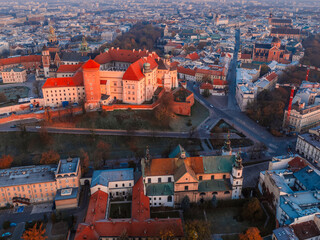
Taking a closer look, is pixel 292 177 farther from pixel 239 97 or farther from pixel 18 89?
pixel 18 89

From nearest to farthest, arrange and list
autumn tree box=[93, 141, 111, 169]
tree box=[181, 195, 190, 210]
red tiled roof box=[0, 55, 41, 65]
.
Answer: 1. tree box=[181, 195, 190, 210]
2. autumn tree box=[93, 141, 111, 169]
3. red tiled roof box=[0, 55, 41, 65]

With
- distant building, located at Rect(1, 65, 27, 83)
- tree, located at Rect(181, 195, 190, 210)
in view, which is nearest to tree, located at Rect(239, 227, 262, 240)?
tree, located at Rect(181, 195, 190, 210)

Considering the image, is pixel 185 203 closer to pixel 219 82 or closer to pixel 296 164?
pixel 296 164

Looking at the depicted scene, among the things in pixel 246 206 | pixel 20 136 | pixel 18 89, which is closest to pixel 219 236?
pixel 246 206

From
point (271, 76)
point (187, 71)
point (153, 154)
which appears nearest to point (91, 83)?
point (153, 154)

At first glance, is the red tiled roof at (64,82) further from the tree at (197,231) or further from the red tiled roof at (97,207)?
the tree at (197,231)

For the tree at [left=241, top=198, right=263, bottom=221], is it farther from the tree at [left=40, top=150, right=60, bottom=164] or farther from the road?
the tree at [left=40, top=150, right=60, bottom=164]
